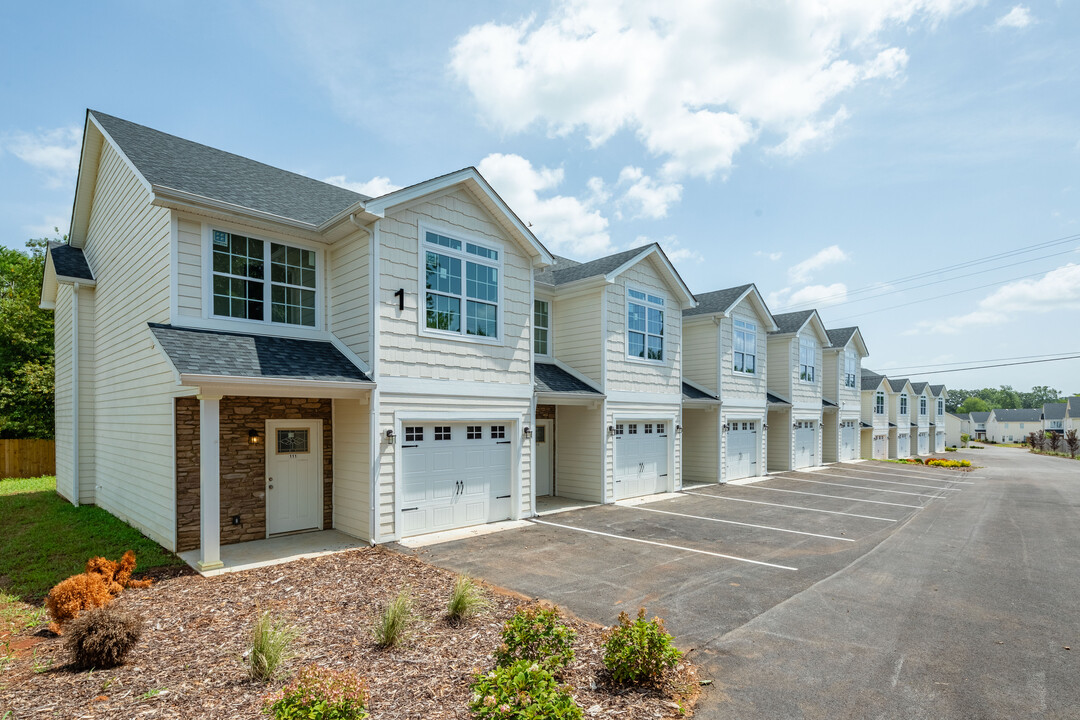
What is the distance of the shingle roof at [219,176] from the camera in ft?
32.1

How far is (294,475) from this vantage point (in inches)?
406

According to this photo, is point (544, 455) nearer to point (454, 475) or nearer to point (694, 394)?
point (454, 475)

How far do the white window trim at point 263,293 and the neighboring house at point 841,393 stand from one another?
25.5 metres

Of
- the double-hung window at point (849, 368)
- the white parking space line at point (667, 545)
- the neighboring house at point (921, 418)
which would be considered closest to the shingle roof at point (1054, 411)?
the neighboring house at point (921, 418)

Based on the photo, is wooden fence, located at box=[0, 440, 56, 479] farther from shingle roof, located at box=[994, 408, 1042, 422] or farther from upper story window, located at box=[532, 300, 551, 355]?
shingle roof, located at box=[994, 408, 1042, 422]

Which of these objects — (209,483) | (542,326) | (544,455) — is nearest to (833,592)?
(544,455)

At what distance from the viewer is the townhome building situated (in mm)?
42250

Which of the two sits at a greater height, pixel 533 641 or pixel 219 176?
pixel 219 176

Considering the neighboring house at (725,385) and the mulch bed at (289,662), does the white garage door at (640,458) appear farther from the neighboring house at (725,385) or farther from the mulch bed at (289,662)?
the mulch bed at (289,662)

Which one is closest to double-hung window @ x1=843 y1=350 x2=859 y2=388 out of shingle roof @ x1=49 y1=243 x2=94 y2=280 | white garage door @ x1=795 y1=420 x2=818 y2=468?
white garage door @ x1=795 y1=420 x2=818 y2=468

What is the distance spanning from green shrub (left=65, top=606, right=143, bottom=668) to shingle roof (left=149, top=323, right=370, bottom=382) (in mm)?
3436

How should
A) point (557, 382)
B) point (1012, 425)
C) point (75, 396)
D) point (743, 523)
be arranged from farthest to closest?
point (1012, 425)
point (557, 382)
point (75, 396)
point (743, 523)

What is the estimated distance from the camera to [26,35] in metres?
10.0

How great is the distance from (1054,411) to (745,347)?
331 ft
